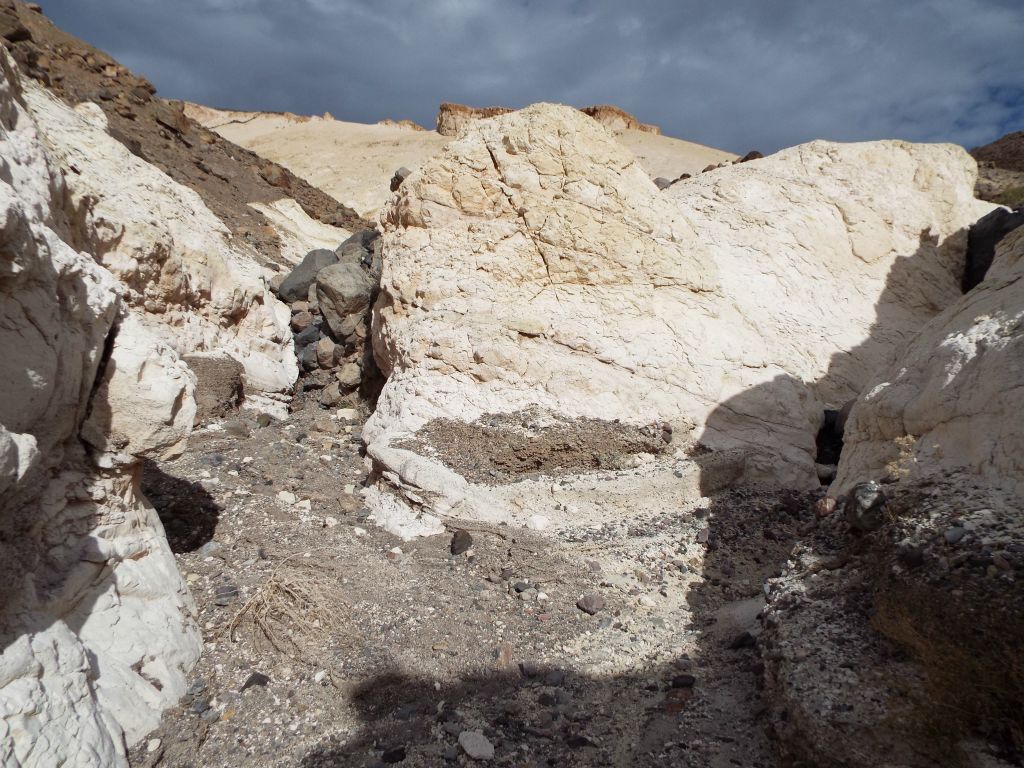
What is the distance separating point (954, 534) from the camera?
87.3 inches

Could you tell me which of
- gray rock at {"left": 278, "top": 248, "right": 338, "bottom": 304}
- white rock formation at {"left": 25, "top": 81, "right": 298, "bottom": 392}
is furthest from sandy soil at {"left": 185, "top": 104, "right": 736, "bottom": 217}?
white rock formation at {"left": 25, "top": 81, "right": 298, "bottom": 392}

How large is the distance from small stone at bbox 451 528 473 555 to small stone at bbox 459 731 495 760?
1.39 meters

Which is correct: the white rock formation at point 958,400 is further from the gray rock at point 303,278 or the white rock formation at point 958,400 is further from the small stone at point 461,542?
the gray rock at point 303,278

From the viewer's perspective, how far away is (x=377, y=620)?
321 cm

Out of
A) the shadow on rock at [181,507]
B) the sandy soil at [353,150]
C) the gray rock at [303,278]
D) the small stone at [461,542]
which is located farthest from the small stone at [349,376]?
the sandy soil at [353,150]

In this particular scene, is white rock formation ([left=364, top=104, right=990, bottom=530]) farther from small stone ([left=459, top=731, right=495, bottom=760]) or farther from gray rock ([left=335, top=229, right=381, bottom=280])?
small stone ([left=459, top=731, right=495, bottom=760])

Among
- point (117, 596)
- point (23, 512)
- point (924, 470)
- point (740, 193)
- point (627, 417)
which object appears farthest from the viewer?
point (740, 193)

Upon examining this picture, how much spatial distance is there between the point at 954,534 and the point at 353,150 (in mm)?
31111

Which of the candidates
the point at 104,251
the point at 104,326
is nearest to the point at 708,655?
the point at 104,326

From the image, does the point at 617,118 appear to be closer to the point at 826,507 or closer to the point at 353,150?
the point at 353,150

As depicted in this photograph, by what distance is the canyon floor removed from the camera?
2.47 metres

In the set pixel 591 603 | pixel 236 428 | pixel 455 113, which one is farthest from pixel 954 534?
pixel 455 113

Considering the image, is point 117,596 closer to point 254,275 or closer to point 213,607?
point 213,607

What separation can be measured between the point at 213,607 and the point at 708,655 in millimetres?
2696
